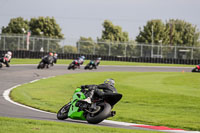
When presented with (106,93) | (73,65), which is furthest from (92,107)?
(73,65)

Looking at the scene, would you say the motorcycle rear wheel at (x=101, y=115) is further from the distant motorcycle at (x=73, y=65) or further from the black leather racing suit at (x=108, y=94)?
the distant motorcycle at (x=73, y=65)

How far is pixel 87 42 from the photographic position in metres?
48.8

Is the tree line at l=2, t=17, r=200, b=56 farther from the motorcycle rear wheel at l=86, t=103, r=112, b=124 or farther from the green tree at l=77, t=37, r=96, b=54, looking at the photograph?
the motorcycle rear wheel at l=86, t=103, r=112, b=124

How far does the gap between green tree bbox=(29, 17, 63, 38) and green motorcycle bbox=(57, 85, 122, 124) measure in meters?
79.9

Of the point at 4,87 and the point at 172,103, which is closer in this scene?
the point at 172,103

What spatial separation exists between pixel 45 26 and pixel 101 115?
82.2 metres

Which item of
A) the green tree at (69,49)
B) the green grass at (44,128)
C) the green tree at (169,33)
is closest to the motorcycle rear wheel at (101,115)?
Answer: the green grass at (44,128)

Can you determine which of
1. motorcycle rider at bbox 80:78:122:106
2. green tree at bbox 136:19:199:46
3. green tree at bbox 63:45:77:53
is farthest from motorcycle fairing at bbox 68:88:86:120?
green tree at bbox 136:19:199:46

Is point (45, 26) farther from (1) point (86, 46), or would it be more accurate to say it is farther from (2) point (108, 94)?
(2) point (108, 94)

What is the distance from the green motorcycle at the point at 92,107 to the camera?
347 inches

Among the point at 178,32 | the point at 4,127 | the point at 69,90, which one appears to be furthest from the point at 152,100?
the point at 178,32

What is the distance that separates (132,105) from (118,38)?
7465 centimetres

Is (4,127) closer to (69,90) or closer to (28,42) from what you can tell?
(69,90)

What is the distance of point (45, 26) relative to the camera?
293 ft
